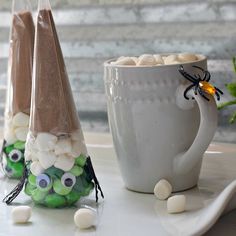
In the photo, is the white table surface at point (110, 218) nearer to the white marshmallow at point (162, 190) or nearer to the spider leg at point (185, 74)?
the white marshmallow at point (162, 190)

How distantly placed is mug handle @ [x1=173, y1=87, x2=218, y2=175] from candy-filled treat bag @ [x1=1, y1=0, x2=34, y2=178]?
243 mm

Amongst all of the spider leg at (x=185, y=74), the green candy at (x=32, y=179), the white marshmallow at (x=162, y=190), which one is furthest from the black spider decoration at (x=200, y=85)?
the green candy at (x=32, y=179)

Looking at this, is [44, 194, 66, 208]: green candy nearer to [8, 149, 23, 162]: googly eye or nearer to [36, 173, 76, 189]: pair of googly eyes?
[36, 173, 76, 189]: pair of googly eyes

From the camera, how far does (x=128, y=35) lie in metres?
1.08

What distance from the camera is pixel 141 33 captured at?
1.07 metres

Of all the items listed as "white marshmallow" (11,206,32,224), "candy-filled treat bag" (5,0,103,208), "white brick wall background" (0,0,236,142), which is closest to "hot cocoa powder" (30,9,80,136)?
"candy-filled treat bag" (5,0,103,208)

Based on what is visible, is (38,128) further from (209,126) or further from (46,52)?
(209,126)

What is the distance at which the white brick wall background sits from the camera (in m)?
1.00

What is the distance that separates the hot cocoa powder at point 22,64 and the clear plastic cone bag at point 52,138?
12 cm

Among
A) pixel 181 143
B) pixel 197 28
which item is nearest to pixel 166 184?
pixel 181 143

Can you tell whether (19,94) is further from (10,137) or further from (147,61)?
(147,61)

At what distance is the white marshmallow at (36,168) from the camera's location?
73cm

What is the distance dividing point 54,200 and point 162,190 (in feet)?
0.44

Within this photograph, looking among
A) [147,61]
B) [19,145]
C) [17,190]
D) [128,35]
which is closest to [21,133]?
[19,145]
